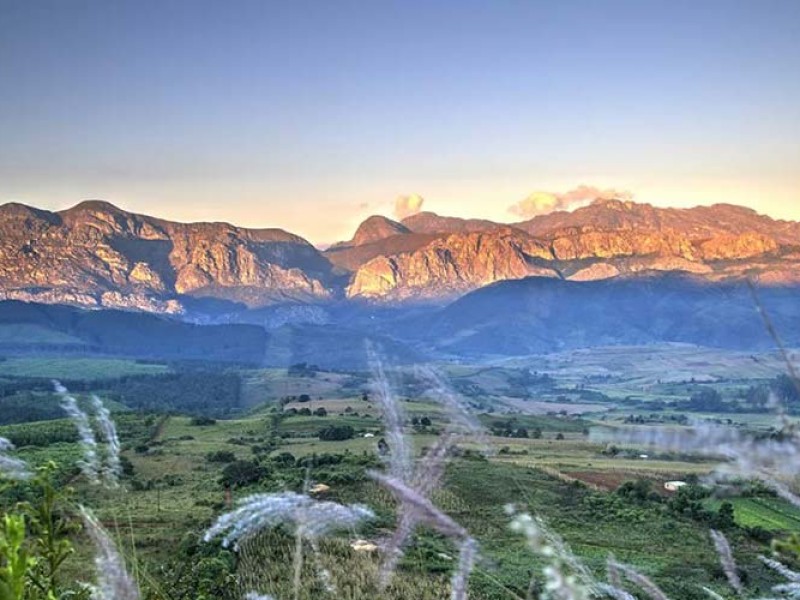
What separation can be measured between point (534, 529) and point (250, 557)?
1742 cm

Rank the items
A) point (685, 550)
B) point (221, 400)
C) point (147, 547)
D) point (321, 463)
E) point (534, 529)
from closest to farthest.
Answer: point (534, 529), point (147, 547), point (685, 550), point (321, 463), point (221, 400)

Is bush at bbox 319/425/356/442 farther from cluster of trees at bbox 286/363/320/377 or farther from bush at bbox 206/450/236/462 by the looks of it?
cluster of trees at bbox 286/363/320/377

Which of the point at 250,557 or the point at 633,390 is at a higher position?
the point at 250,557

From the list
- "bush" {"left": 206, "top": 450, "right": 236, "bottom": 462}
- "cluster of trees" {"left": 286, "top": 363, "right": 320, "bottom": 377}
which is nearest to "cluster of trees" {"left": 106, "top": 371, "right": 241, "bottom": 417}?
"cluster of trees" {"left": 286, "top": 363, "right": 320, "bottom": 377}

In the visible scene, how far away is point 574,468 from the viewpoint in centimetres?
5528

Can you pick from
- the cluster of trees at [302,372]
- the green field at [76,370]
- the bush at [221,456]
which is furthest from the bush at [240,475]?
the green field at [76,370]

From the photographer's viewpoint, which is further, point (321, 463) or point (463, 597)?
point (321, 463)

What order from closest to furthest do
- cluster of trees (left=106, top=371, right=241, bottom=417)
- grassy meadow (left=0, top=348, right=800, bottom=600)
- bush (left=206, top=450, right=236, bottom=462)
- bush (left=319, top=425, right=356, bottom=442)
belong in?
grassy meadow (left=0, top=348, right=800, bottom=600), bush (left=206, top=450, right=236, bottom=462), bush (left=319, top=425, right=356, bottom=442), cluster of trees (left=106, top=371, right=241, bottom=417)

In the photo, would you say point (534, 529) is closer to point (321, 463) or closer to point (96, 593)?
point (96, 593)

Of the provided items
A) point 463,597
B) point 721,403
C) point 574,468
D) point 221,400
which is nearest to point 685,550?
point 574,468

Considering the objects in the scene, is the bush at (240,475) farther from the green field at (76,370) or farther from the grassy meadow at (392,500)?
the green field at (76,370)

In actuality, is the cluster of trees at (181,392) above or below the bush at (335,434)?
below

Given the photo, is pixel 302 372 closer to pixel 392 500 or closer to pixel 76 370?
pixel 76 370

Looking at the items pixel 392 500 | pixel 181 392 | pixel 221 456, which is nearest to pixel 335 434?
pixel 221 456
